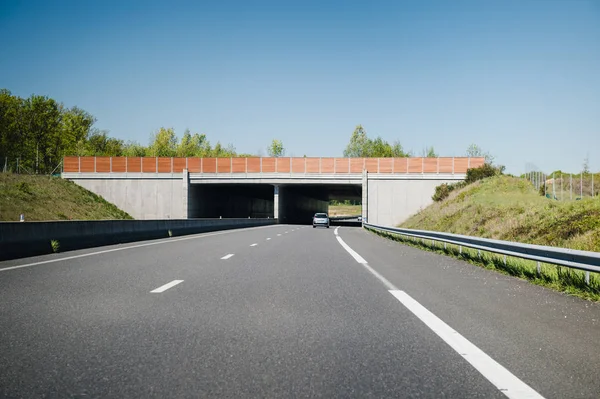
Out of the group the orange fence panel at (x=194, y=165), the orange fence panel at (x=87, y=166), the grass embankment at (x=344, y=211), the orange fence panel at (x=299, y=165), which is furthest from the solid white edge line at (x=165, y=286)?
the grass embankment at (x=344, y=211)

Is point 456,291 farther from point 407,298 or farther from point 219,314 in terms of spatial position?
point 219,314

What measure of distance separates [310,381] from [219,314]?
9.70 ft

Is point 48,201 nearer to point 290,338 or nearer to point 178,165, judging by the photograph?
point 178,165

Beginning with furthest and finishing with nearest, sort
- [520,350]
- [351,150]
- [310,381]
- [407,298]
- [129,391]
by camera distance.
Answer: [351,150] → [407,298] → [520,350] → [310,381] → [129,391]

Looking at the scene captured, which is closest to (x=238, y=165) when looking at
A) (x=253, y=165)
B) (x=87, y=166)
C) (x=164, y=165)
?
(x=253, y=165)

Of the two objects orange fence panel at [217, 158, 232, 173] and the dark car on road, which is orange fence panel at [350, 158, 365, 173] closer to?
the dark car on road

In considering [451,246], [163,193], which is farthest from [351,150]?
[451,246]

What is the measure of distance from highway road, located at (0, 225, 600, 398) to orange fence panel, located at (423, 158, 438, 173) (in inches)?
2008

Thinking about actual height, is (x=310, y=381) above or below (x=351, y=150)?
below

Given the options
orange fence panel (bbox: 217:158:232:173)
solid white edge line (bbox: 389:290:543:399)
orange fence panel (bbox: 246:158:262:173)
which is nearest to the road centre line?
solid white edge line (bbox: 389:290:543:399)

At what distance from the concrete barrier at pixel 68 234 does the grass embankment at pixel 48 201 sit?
27.3 meters

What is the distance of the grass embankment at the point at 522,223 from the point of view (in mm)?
11211

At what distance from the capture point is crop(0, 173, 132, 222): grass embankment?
52.2 meters

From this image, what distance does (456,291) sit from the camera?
9594 millimetres
